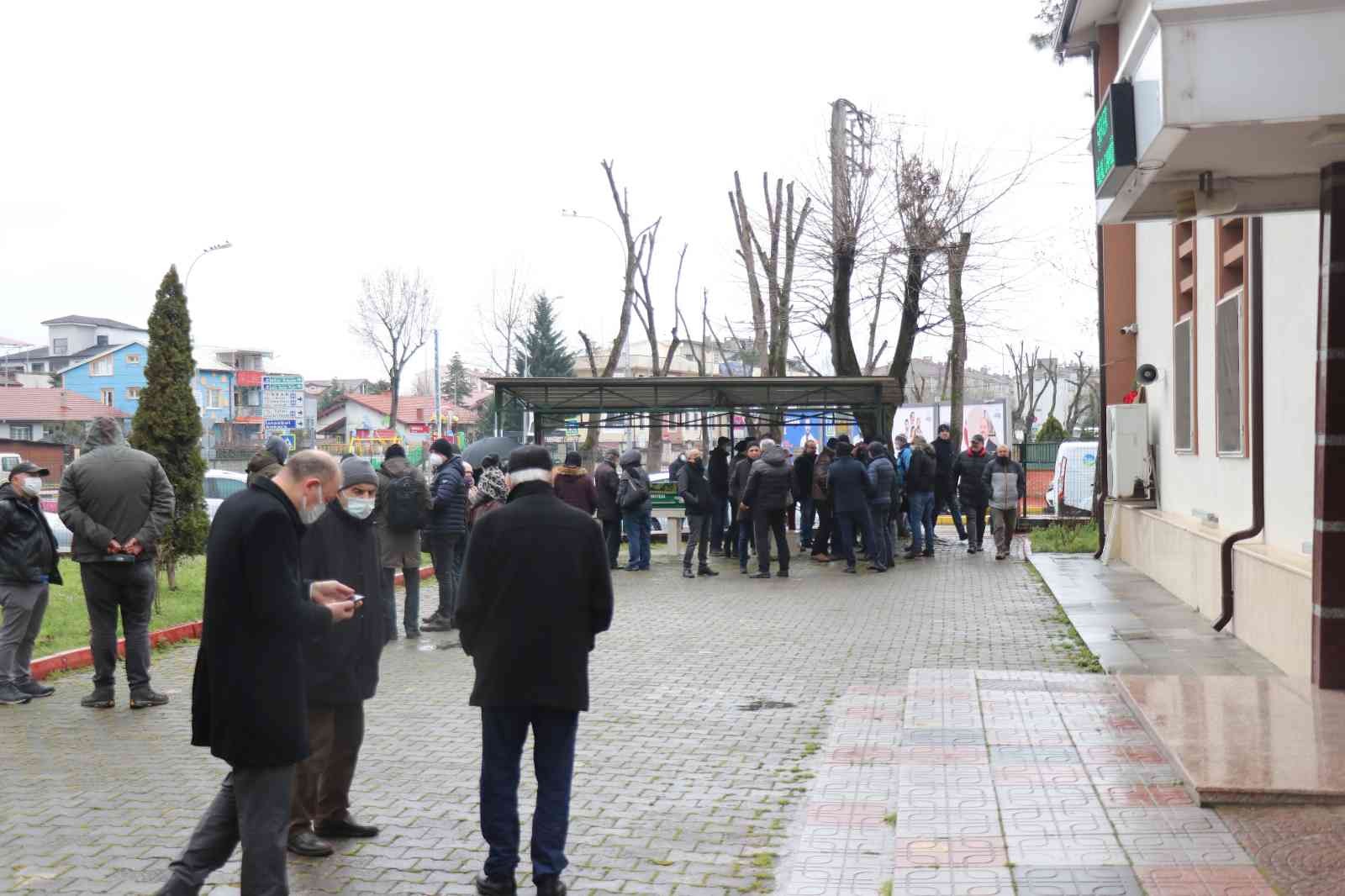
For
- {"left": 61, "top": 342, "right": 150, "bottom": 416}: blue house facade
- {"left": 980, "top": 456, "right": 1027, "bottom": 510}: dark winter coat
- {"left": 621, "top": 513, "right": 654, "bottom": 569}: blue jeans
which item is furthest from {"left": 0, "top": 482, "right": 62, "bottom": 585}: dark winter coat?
{"left": 61, "top": 342, "right": 150, "bottom": 416}: blue house facade

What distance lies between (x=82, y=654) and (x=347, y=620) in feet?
21.1

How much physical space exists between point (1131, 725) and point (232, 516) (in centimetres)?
554

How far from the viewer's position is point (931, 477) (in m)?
19.5

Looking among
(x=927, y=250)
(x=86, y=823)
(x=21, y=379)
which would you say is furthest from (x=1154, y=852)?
(x=21, y=379)

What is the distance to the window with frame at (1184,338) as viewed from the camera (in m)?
14.8

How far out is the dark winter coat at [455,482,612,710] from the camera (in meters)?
5.14

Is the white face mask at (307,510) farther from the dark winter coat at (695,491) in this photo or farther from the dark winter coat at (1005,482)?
the dark winter coat at (1005,482)

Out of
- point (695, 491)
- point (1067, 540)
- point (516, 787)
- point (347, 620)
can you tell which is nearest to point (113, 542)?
point (347, 620)

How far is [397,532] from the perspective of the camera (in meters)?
12.4

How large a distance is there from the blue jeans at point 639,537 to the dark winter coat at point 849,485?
2801 millimetres

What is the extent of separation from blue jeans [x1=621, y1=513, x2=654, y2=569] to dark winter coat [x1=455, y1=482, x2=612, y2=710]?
1387 centimetres

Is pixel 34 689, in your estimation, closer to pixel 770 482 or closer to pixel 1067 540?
pixel 770 482

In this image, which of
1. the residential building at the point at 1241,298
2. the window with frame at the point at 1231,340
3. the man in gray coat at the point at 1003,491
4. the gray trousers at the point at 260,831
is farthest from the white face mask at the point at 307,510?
the man in gray coat at the point at 1003,491

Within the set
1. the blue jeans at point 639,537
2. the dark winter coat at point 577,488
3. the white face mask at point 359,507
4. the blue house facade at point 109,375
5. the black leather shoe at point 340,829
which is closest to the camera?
the black leather shoe at point 340,829
